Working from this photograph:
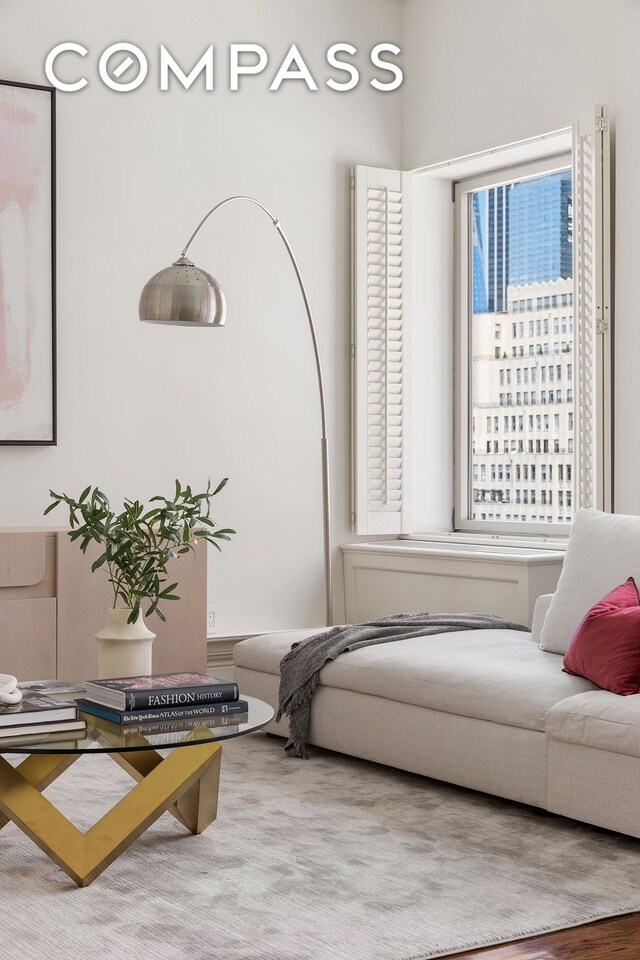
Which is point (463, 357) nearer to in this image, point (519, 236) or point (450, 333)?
point (450, 333)

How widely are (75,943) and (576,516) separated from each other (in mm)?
2313

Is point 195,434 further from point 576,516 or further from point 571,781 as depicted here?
point 571,781

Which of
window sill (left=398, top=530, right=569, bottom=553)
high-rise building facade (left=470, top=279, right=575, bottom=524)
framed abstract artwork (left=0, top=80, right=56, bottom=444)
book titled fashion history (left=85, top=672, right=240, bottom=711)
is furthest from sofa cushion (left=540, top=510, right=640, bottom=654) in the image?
framed abstract artwork (left=0, top=80, right=56, bottom=444)

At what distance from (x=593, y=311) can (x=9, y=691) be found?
2.88 metres

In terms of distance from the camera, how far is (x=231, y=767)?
385 centimetres

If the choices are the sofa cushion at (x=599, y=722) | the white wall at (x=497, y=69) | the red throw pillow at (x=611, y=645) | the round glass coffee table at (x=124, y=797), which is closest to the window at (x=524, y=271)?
the white wall at (x=497, y=69)

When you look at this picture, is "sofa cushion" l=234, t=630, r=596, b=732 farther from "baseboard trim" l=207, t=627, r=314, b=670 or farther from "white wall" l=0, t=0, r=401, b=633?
"white wall" l=0, t=0, r=401, b=633

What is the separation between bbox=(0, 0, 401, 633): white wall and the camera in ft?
16.3

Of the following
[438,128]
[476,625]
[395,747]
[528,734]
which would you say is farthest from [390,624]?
[438,128]

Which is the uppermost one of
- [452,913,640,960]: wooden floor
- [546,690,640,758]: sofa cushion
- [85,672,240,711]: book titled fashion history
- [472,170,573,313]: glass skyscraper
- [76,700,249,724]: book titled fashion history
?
[472,170,573,313]: glass skyscraper

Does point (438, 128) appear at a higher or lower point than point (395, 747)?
higher

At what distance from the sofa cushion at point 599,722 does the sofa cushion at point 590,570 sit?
1.85ft

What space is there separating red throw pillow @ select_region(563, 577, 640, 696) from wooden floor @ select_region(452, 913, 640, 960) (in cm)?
85

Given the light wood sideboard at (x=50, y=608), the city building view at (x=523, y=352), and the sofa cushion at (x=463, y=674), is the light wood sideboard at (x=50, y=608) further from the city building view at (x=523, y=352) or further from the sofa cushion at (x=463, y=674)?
the city building view at (x=523, y=352)
